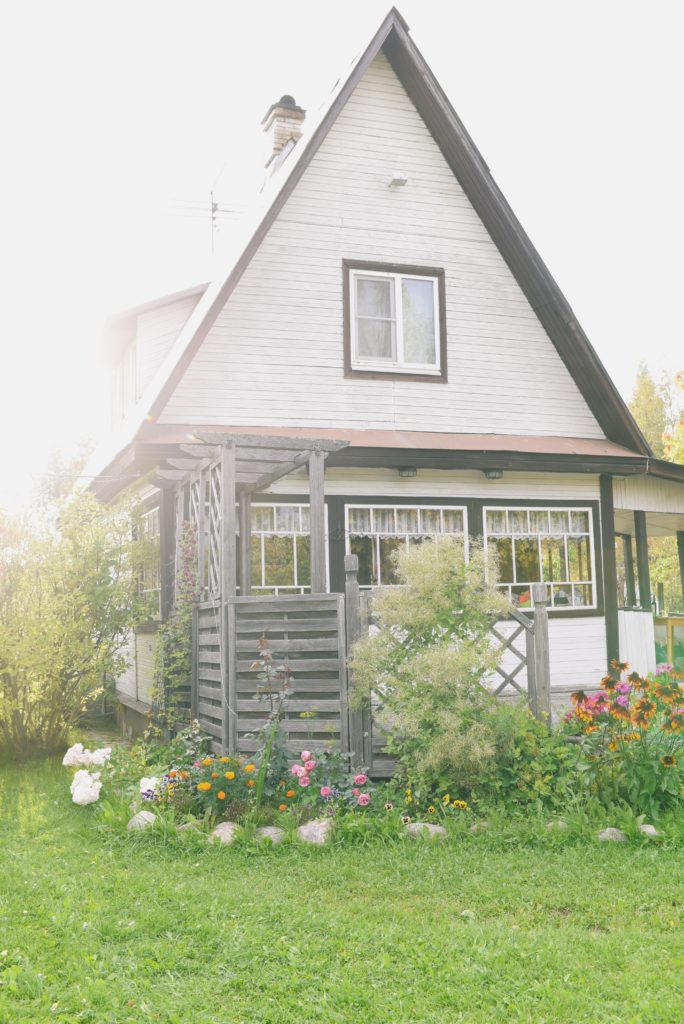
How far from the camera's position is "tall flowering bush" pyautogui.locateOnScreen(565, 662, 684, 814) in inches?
256

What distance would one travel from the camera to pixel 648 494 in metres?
13.2

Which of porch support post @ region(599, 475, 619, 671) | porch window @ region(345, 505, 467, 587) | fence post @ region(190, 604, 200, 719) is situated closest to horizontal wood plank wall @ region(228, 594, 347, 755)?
fence post @ region(190, 604, 200, 719)

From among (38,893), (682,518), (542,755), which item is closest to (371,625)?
(542,755)

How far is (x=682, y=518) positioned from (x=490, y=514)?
477 centimetres

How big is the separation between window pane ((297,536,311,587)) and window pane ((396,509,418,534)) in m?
1.16

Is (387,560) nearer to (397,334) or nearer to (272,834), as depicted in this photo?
(397,334)

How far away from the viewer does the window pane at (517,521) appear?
12062mm

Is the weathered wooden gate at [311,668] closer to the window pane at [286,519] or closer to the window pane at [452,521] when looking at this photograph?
the window pane at [286,519]

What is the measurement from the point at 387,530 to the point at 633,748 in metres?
5.07

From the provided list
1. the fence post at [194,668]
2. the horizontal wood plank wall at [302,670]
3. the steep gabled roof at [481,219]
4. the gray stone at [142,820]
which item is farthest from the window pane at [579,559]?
the gray stone at [142,820]

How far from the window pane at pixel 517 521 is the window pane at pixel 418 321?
206 cm

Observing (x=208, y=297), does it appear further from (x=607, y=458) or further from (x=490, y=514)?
(x=607, y=458)

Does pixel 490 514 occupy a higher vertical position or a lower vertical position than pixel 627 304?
lower

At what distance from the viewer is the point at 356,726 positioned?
24.4 feet
